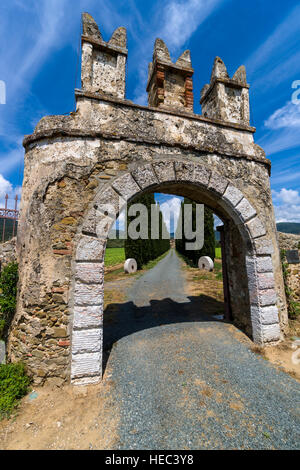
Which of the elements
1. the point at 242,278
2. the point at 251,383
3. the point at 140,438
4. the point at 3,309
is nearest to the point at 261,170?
the point at 242,278

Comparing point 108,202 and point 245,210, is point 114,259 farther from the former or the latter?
point 108,202

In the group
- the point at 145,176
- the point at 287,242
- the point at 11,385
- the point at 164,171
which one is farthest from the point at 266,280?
the point at 11,385

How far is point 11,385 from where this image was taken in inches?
114

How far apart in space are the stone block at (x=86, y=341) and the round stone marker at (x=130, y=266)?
40.6 feet

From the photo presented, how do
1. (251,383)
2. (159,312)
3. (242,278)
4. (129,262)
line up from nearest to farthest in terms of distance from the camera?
1. (251,383)
2. (242,278)
3. (159,312)
4. (129,262)

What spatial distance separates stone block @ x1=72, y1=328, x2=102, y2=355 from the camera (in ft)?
10.5

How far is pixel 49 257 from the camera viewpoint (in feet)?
10.9

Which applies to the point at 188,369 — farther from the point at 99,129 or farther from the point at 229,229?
the point at 99,129

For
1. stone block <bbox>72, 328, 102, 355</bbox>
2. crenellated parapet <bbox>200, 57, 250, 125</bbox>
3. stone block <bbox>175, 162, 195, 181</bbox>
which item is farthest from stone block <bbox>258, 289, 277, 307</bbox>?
crenellated parapet <bbox>200, 57, 250, 125</bbox>

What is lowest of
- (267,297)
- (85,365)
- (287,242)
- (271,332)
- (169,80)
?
(85,365)

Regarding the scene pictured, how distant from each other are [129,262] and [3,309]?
41.4 feet

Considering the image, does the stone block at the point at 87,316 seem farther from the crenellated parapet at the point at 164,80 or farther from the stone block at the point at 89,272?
the crenellated parapet at the point at 164,80

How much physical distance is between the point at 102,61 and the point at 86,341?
17.8 feet

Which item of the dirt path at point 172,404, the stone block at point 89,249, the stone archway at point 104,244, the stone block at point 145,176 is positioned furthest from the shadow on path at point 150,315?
the stone block at point 145,176
